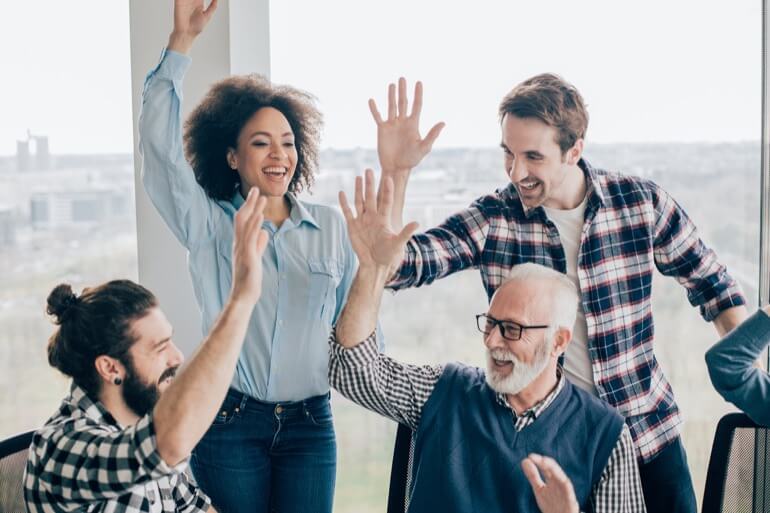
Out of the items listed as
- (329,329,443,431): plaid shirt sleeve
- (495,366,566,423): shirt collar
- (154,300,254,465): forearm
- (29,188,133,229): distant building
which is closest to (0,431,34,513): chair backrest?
(154,300,254,465): forearm

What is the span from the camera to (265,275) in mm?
2166

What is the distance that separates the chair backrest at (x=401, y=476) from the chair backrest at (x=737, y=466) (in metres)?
0.65

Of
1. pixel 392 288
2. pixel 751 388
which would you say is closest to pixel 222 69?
pixel 392 288

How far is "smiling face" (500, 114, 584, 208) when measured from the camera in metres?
2.07

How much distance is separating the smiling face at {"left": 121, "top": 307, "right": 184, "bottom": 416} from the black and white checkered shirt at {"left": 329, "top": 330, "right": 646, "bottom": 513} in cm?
39

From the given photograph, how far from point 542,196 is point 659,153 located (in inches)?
36.3

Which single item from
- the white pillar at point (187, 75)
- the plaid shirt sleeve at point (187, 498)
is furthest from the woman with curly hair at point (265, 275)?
the white pillar at point (187, 75)

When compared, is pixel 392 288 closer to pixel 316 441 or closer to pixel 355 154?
pixel 316 441

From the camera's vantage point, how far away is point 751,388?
6.06 ft

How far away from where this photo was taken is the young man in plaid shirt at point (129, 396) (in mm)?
1468

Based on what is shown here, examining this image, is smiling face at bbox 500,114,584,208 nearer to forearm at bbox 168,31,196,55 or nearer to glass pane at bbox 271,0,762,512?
glass pane at bbox 271,0,762,512

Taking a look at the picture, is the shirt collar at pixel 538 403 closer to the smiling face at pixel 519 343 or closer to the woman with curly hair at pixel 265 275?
the smiling face at pixel 519 343

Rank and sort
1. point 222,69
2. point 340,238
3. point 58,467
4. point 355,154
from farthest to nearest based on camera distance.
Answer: point 355,154, point 222,69, point 340,238, point 58,467

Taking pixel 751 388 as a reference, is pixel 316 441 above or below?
below
